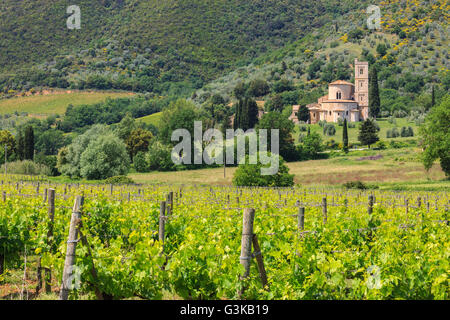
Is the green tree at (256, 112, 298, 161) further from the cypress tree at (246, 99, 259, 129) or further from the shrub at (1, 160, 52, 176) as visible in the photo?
the shrub at (1, 160, 52, 176)

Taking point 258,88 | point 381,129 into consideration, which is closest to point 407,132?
point 381,129

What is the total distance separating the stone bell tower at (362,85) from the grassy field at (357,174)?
5278 cm

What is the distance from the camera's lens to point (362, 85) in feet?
419

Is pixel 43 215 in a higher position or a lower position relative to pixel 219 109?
lower

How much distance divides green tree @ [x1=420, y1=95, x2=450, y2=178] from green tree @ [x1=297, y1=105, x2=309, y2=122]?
5107 cm

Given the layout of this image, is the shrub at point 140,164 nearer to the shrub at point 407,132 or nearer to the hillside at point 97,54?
the shrub at point 407,132

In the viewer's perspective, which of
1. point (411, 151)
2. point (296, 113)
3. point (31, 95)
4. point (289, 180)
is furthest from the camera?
point (31, 95)

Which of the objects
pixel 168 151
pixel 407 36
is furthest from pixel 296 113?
pixel 407 36

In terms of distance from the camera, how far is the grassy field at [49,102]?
131125mm

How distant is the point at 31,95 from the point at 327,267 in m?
148

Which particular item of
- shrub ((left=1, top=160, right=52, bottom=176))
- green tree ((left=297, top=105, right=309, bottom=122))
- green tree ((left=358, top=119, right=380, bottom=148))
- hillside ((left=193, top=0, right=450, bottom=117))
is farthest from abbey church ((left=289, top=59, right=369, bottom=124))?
shrub ((left=1, top=160, right=52, bottom=176))

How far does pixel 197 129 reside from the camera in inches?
3305
